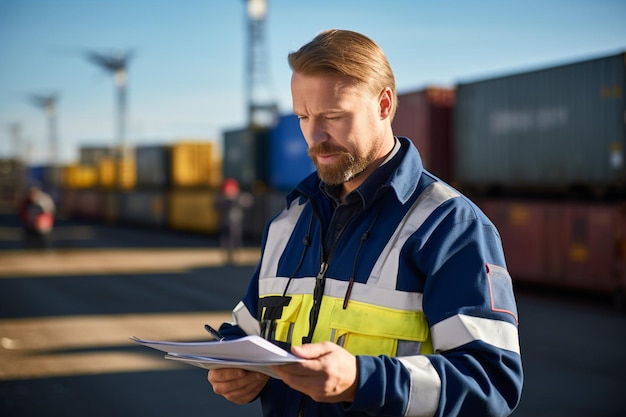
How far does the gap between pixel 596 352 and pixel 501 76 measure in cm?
801

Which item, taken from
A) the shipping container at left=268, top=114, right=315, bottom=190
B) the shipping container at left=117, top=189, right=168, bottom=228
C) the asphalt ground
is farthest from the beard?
the shipping container at left=117, top=189, right=168, bottom=228

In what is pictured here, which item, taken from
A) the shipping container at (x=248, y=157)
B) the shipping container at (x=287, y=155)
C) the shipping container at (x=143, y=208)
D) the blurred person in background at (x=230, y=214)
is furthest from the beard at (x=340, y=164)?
the shipping container at (x=143, y=208)

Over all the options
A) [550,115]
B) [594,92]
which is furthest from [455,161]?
[594,92]

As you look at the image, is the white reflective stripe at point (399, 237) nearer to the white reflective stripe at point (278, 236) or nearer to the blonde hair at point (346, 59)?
the blonde hair at point (346, 59)

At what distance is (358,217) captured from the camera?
6.91 ft

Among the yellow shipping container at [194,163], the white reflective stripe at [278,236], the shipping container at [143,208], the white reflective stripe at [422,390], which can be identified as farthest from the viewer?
the shipping container at [143,208]

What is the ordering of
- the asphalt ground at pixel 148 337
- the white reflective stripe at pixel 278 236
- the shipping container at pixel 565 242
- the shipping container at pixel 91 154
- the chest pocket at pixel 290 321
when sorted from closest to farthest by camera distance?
the chest pocket at pixel 290 321
the white reflective stripe at pixel 278 236
the asphalt ground at pixel 148 337
the shipping container at pixel 565 242
the shipping container at pixel 91 154

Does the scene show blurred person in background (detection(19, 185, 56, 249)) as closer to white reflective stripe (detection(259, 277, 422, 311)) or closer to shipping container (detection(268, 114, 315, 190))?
shipping container (detection(268, 114, 315, 190))

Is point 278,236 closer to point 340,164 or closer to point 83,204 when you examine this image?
point 340,164

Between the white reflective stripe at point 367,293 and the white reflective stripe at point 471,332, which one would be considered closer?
the white reflective stripe at point 471,332

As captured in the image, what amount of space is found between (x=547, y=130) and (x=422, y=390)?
12707mm

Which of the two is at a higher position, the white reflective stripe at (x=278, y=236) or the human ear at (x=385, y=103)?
the human ear at (x=385, y=103)

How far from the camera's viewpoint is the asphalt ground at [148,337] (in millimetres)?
6152

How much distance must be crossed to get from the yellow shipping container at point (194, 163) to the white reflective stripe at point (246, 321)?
29.0 m
